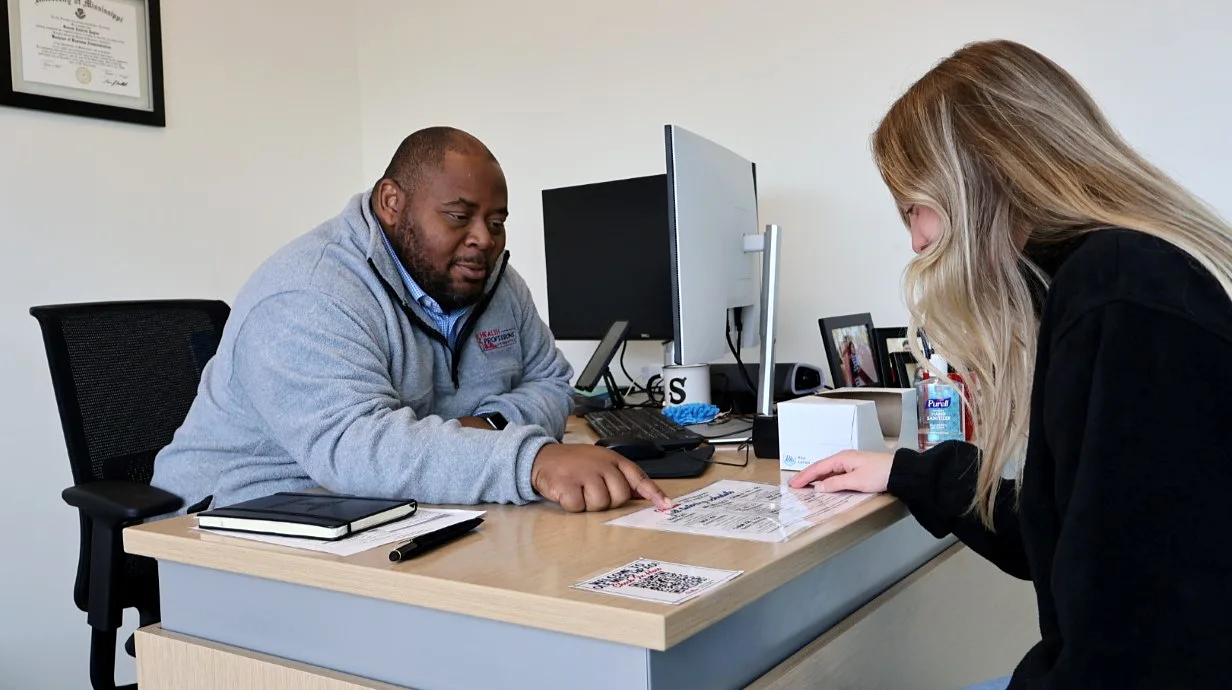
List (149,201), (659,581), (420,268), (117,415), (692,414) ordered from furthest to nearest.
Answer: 1. (149,201)
2. (692,414)
3. (117,415)
4. (420,268)
5. (659,581)

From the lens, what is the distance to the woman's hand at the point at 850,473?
1.19 meters

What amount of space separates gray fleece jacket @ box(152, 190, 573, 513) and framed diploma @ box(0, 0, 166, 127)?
130cm

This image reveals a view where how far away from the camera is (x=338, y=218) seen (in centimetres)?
156

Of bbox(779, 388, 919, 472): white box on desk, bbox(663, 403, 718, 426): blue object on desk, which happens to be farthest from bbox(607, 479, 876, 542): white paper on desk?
bbox(663, 403, 718, 426): blue object on desk

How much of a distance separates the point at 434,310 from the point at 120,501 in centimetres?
57

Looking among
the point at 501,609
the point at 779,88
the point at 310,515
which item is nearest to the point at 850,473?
the point at 501,609

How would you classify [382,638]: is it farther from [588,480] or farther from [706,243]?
[706,243]

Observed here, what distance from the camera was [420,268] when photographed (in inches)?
62.2

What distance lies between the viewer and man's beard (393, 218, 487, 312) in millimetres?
1579

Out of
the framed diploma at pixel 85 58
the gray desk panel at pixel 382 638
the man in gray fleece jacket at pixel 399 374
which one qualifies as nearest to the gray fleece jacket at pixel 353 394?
the man in gray fleece jacket at pixel 399 374

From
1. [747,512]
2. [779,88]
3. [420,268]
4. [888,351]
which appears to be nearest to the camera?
[747,512]

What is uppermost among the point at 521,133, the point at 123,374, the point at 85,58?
the point at 85,58

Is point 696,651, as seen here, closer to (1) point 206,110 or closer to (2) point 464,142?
(2) point 464,142

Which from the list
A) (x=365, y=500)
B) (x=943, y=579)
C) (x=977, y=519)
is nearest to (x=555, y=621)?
(x=365, y=500)
